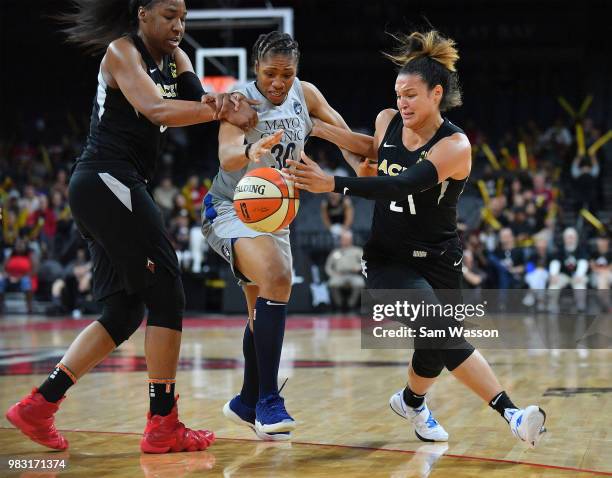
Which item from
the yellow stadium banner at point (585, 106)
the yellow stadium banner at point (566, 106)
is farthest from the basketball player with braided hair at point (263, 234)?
the yellow stadium banner at point (566, 106)

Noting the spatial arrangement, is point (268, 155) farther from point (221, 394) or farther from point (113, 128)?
point (221, 394)

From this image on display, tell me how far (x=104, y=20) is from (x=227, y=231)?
1.20 meters

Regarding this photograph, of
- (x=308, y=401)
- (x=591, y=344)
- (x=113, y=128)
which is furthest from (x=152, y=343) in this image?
(x=591, y=344)

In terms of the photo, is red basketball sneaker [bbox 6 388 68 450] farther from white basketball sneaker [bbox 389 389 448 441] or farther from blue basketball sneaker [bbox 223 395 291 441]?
white basketball sneaker [bbox 389 389 448 441]

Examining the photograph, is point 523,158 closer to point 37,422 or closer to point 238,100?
point 238,100

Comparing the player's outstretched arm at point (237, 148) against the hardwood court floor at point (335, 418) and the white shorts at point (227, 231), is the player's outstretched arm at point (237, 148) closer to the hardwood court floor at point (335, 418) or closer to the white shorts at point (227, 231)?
the white shorts at point (227, 231)

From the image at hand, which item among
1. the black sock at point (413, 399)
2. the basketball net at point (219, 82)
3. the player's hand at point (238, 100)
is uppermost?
the basketball net at point (219, 82)

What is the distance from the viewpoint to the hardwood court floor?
159 inches

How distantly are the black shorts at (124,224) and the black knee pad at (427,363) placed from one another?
1.27 meters

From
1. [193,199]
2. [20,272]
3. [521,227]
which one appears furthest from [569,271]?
[20,272]

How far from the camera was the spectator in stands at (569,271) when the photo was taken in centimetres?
1311

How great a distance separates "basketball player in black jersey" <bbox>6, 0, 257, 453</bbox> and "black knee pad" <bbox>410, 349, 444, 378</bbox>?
109 cm

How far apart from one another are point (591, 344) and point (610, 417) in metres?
4.71

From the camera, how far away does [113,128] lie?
14.6 feet
